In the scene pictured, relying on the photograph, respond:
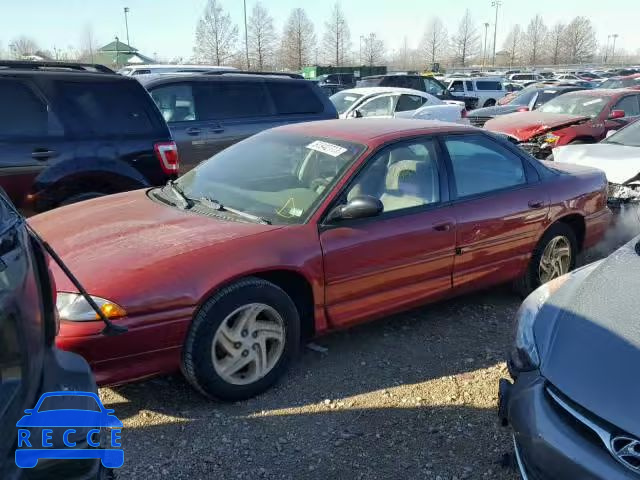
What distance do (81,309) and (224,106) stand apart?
5773 millimetres

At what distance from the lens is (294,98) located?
880 cm

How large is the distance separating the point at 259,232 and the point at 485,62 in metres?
86.9

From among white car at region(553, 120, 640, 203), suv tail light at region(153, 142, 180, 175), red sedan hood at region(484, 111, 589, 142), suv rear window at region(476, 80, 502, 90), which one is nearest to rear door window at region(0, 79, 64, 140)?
suv tail light at region(153, 142, 180, 175)

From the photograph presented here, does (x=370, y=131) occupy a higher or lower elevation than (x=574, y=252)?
higher

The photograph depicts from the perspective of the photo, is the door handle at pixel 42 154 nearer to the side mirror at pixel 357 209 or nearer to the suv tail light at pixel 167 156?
the suv tail light at pixel 167 156

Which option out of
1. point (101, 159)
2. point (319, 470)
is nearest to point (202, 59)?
point (101, 159)

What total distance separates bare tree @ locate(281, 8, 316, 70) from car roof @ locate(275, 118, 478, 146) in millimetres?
54548

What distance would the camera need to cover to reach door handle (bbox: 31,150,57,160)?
516cm

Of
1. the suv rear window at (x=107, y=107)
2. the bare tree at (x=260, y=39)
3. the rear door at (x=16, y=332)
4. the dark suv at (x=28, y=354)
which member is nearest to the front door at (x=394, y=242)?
the dark suv at (x=28, y=354)

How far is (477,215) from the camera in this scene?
4.39 metres

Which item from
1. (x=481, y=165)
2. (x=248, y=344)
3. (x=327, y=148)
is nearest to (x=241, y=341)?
(x=248, y=344)

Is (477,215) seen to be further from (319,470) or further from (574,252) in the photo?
(319,470)

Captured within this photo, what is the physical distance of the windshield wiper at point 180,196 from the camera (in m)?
4.02

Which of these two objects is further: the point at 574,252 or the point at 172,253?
the point at 574,252
